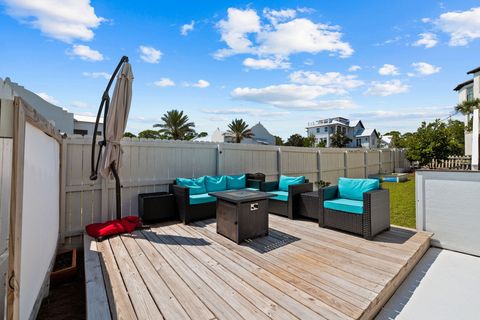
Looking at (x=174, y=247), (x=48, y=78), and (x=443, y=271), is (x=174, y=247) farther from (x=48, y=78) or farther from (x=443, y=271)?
(x=48, y=78)

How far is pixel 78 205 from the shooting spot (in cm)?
429

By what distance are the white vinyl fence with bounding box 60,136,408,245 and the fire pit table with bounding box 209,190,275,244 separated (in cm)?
215

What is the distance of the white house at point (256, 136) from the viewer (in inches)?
1166

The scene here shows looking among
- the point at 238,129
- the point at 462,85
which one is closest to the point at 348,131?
the point at 462,85

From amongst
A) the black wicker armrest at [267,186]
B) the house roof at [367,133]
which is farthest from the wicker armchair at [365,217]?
the house roof at [367,133]

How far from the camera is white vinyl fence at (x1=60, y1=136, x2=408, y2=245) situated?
4219 mm

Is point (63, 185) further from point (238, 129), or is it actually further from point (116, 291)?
point (238, 129)

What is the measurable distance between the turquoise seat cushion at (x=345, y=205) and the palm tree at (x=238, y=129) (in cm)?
2171

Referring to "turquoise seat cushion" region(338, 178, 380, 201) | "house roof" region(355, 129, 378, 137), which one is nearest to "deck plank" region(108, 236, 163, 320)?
"turquoise seat cushion" region(338, 178, 380, 201)

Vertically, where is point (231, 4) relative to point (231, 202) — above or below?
above

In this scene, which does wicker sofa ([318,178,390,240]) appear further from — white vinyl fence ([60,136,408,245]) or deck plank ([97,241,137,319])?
deck plank ([97,241,137,319])

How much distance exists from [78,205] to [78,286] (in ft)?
5.94

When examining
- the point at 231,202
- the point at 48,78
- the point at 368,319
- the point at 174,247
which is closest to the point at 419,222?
the point at 368,319

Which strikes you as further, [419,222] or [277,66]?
[277,66]
